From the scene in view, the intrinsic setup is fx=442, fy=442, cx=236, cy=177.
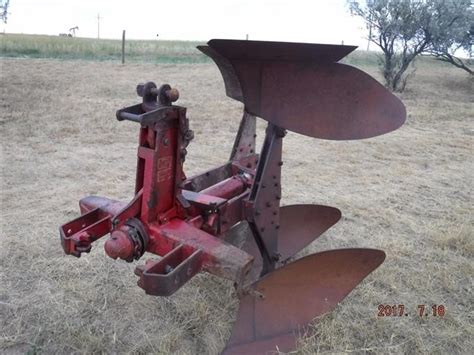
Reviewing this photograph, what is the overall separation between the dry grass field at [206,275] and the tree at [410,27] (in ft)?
17.6

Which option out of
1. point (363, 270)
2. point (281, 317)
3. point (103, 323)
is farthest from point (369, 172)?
point (103, 323)

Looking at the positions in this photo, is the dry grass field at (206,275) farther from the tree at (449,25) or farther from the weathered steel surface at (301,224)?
the tree at (449,25)

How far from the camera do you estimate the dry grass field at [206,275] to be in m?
2.41

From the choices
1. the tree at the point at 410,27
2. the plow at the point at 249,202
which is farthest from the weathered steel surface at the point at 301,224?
the tree at the point at 410,27

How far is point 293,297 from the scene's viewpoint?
2.31 m

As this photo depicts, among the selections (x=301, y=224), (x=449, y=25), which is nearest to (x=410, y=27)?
(x=449, y=25)

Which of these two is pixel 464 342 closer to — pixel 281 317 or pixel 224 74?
pixel 281 317

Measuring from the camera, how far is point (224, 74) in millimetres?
2355

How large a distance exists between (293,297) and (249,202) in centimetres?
55

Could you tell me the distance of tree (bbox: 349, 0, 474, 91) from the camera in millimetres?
12984
